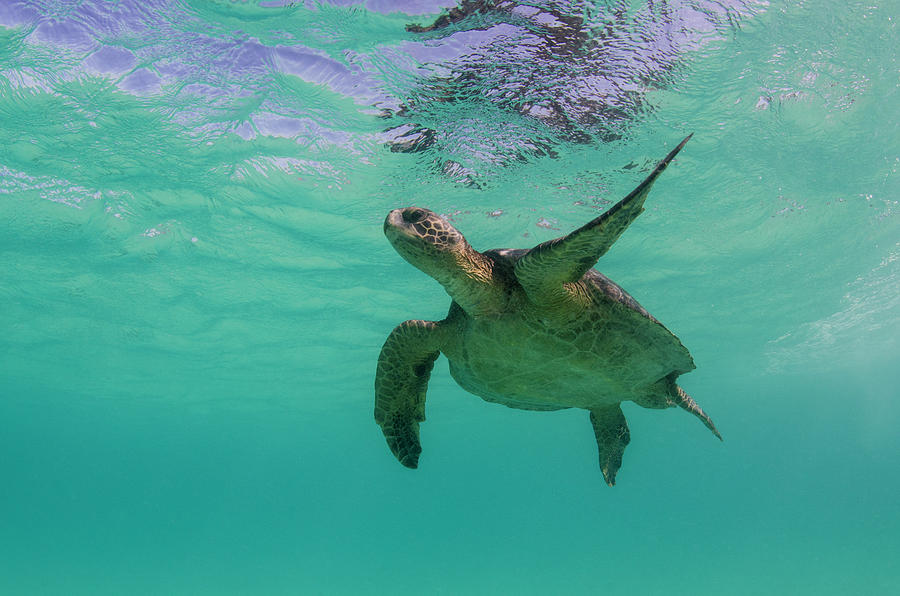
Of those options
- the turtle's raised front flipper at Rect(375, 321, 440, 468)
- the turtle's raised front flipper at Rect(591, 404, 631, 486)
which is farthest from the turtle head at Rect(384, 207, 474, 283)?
the turtle's raised front flipper at Rect(591, 404, 631, 486)

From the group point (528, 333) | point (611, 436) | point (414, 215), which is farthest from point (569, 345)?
point (611, 436)

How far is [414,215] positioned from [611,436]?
4533mm

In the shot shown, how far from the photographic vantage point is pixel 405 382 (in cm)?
484

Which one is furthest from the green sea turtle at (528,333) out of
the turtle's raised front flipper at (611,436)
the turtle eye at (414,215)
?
the turtle's raised front flipper at (611,436)

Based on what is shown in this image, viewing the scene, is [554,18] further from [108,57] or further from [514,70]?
[108,57]

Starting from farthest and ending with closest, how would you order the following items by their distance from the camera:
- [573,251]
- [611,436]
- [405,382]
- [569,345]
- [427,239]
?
[611,436] → [405,382] → [569,345] → [427,239] → [573,251]

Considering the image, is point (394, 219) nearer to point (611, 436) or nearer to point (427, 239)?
point (427, 239)

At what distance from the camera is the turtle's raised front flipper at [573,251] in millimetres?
2543

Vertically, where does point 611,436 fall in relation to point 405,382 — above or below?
below

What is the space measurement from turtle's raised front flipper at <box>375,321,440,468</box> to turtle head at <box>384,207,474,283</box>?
3.59 ft

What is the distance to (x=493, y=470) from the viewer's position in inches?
3634

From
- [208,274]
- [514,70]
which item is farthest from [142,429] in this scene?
[514,70]

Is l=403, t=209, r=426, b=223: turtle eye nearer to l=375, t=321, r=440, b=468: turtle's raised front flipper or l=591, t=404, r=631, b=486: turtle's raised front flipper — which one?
l=375, t=321, r=440, b=468: turtle's raised front flipper

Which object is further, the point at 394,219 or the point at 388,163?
the point at 388,163
